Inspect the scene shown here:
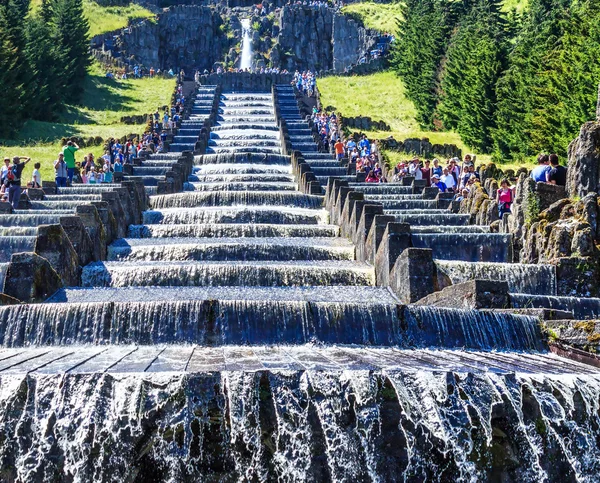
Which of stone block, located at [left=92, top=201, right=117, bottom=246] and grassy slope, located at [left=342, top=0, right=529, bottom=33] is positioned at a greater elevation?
grassy slope, located at [left=342, top=0, right=529, bottom=33]

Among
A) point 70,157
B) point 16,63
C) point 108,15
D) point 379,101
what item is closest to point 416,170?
point 70,157

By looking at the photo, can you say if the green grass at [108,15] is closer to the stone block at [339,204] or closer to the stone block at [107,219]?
the stone block at [339,204]

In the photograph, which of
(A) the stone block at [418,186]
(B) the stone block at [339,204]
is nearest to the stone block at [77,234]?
(B) the stone block at [339,204]

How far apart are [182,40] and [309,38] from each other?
51.8ft

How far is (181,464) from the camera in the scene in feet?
37.2

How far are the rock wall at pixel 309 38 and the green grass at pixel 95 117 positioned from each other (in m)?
41.3

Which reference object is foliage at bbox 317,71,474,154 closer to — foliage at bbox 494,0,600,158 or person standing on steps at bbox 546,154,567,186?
foliage at bbox 494,0,600,158

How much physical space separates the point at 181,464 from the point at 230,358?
204cm

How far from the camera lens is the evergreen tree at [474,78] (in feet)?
178

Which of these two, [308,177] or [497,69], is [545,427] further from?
[497,69]

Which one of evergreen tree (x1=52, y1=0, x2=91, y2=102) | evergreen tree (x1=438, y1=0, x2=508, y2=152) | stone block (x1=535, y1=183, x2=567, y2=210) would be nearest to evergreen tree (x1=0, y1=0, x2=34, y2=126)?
evergreen tree (x1=52, y1=0, x2=91, y2=102)

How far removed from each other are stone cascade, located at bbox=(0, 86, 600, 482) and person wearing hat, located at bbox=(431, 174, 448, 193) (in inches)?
730

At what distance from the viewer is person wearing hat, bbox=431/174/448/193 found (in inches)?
1332

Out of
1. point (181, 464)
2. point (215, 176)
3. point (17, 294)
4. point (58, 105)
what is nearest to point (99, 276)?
point (17, 294)
